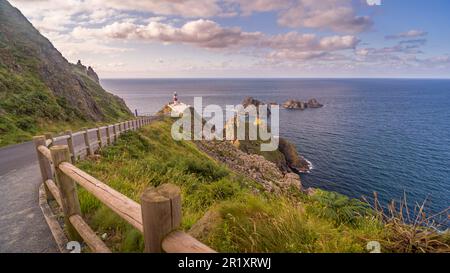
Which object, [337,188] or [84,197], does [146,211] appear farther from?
[337,188]

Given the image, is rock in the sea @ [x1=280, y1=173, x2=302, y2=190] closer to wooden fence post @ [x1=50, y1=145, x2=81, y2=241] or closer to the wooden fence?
wooden fence post @ [x1=50, y1=145, x2=81, y2=241]

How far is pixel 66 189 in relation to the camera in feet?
13.0

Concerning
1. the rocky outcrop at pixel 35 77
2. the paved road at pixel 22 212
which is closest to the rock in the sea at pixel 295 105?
the rocky outcrop at pixel 35 77

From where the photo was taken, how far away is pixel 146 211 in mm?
1956

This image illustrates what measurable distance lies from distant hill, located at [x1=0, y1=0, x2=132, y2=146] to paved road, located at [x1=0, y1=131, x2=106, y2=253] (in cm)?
748

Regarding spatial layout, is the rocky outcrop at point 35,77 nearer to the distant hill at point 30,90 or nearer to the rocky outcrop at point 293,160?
the distant hill at point 30,90

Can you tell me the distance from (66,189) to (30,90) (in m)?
25.2

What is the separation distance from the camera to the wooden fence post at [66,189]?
12.9ft

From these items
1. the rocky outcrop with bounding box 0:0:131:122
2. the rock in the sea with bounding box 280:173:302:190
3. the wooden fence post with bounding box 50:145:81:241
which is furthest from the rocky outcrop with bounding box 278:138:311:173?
the wooden fence post with bounding box 50:145:81:241

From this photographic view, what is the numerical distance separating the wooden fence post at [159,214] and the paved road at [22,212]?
3.17 metres

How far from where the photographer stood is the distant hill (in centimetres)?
1830

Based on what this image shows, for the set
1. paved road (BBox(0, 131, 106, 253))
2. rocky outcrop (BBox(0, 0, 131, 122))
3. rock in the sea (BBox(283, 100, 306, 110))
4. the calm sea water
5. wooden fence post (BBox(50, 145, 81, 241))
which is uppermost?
rocky outcrop (BBox(0, 0, 131, 122))
